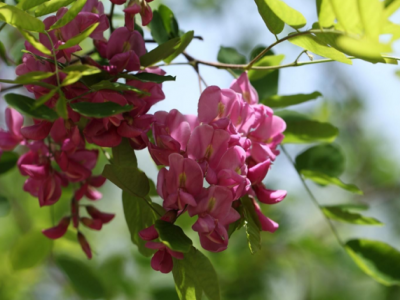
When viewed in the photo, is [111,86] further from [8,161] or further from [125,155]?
[8,161]

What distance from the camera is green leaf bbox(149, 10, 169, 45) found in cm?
73

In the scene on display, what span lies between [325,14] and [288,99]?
31 centimetres

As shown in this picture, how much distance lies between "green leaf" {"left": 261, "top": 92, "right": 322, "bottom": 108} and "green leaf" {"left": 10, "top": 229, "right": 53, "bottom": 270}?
56 centimetres

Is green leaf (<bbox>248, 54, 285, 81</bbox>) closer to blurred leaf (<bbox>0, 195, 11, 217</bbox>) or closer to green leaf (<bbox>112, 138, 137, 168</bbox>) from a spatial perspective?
green leaf (<bbox>112, 138, 137, 168</bbox>)

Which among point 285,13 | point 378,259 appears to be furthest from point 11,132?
point 378,259

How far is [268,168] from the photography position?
0.59m

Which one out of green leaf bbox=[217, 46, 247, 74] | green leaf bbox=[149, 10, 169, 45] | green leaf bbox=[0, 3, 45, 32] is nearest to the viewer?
green leaf bbox=[0, 3, 45, 32]

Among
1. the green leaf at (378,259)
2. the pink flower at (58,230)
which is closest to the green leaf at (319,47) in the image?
the green leaf at (378,259)

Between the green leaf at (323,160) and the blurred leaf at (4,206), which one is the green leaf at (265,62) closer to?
the green leaf at (323,160)

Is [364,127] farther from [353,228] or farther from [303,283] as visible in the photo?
[303,283]

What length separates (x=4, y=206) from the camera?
942 millimetres

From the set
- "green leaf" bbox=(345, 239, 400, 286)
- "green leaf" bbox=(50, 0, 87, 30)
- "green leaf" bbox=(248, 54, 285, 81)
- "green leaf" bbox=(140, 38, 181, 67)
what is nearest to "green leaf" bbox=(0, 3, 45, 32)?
"green leaf" bbox=(50, 0, 87, 30)

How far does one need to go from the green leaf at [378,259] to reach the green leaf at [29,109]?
0.51 m

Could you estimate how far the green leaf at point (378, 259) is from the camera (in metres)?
0.74
